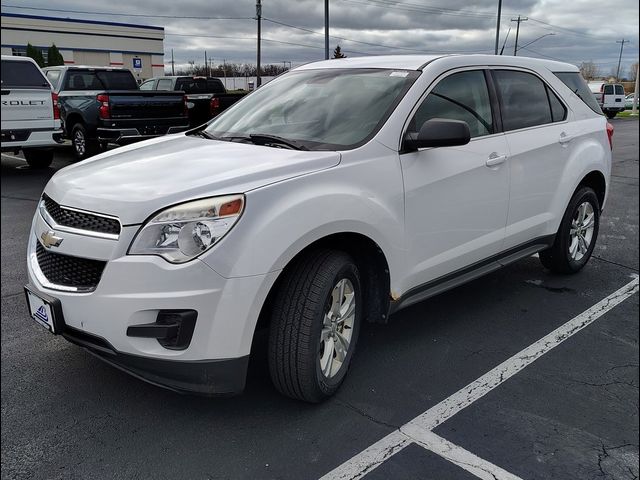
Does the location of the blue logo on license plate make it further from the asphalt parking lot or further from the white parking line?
the white parking line

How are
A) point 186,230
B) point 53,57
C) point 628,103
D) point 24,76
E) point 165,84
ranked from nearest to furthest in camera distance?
point 628,103
point 186,230
point 24,76
point 165,84
point 53,57

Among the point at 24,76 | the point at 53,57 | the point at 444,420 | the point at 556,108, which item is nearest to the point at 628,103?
the point at 444,420

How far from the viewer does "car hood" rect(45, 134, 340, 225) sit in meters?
2.61

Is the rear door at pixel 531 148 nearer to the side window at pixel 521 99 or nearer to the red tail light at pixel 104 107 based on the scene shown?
the side window at pixel 521 99

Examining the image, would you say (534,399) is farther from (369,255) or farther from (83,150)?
(83,150)

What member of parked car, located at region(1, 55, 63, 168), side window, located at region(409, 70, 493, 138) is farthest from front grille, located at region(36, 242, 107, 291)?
parked car, located at region(1, 55, 63, 168)

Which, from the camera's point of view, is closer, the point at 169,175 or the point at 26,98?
the point at 169,175

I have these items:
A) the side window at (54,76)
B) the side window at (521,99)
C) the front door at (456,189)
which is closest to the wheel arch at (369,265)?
the front door at (456,189)

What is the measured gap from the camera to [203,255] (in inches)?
97.8

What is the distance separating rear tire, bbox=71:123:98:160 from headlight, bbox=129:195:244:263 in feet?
35.6

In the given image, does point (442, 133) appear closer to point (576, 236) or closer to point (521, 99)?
point (521, 99)

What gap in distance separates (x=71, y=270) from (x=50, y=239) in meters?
0.22

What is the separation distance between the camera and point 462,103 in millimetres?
3920

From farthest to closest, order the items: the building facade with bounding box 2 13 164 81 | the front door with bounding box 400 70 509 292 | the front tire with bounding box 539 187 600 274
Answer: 1. the building facade with bounding box 2 13 164 81
2. the front tire with bounding box 539 187 600 274
3. the front door with bounding box 400 70 509 292
